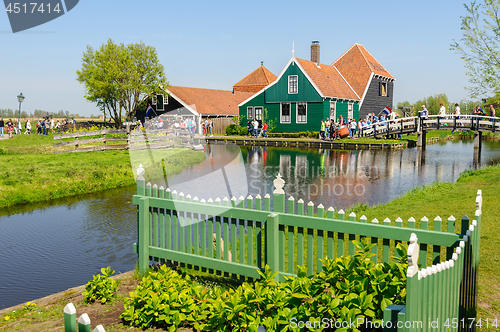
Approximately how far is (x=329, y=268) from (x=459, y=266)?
1129 millimetres

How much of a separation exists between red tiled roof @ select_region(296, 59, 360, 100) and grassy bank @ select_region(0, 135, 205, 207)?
2043 cm

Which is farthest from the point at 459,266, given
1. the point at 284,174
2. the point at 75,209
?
the point at 284,174

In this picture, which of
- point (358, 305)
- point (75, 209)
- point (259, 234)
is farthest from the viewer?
point (75, 209)

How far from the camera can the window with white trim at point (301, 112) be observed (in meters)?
40.3

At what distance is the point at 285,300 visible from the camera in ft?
12.9

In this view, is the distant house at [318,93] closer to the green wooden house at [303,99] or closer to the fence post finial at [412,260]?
the green wooden house at [303,99]

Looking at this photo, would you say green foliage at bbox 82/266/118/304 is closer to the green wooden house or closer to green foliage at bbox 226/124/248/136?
the green wooden house

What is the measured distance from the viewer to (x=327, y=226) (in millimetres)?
4977

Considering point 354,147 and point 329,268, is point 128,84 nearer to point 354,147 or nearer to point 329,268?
point 354,147

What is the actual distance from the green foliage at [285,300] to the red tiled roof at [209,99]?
143 feet

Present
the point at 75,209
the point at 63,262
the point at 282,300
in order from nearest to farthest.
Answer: the point at 282,300 < the point at 63,262 < the point at 75,209

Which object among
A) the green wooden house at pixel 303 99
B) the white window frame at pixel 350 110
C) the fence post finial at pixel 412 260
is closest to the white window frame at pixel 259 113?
the green wooden house at pixel 303 99

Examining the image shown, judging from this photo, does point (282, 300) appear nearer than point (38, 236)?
Yes

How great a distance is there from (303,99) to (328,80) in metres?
3.87
